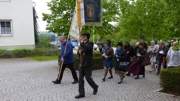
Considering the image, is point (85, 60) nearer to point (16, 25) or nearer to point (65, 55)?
point (65, 55)

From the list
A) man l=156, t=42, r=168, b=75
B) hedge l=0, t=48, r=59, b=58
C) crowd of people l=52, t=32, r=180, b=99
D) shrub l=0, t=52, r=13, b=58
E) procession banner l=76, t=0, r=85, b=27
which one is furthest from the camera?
hedge l=0, t=48, r=59, b=58

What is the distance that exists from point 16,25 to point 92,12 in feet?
45.9

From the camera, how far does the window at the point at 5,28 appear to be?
2152cm

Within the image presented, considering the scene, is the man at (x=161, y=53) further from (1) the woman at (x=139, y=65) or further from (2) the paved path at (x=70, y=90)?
(2) the paved path at (x=70, y=90)

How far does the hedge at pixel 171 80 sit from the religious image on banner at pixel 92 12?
145 inches

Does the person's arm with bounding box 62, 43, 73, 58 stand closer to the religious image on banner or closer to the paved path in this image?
the paved path

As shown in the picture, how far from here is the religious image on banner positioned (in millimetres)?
9661

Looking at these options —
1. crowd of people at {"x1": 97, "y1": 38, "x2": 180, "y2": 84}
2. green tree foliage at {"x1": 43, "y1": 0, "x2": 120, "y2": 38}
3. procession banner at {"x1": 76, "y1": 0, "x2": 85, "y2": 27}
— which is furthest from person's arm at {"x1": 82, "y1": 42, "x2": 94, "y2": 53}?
green tree foliage at {"x1": 43, "y1": 0, "x2": 120, "y2": 38}

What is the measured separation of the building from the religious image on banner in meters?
13.6

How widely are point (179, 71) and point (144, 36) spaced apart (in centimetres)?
835

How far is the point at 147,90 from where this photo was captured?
775 centimetres

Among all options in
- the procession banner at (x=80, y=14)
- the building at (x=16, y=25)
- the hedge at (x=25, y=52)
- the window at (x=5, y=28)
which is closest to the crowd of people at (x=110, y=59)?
the procession banner at (x=80, y=14)

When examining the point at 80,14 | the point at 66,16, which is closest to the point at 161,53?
the point at 80,14

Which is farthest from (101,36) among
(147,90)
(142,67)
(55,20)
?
(147,90)
